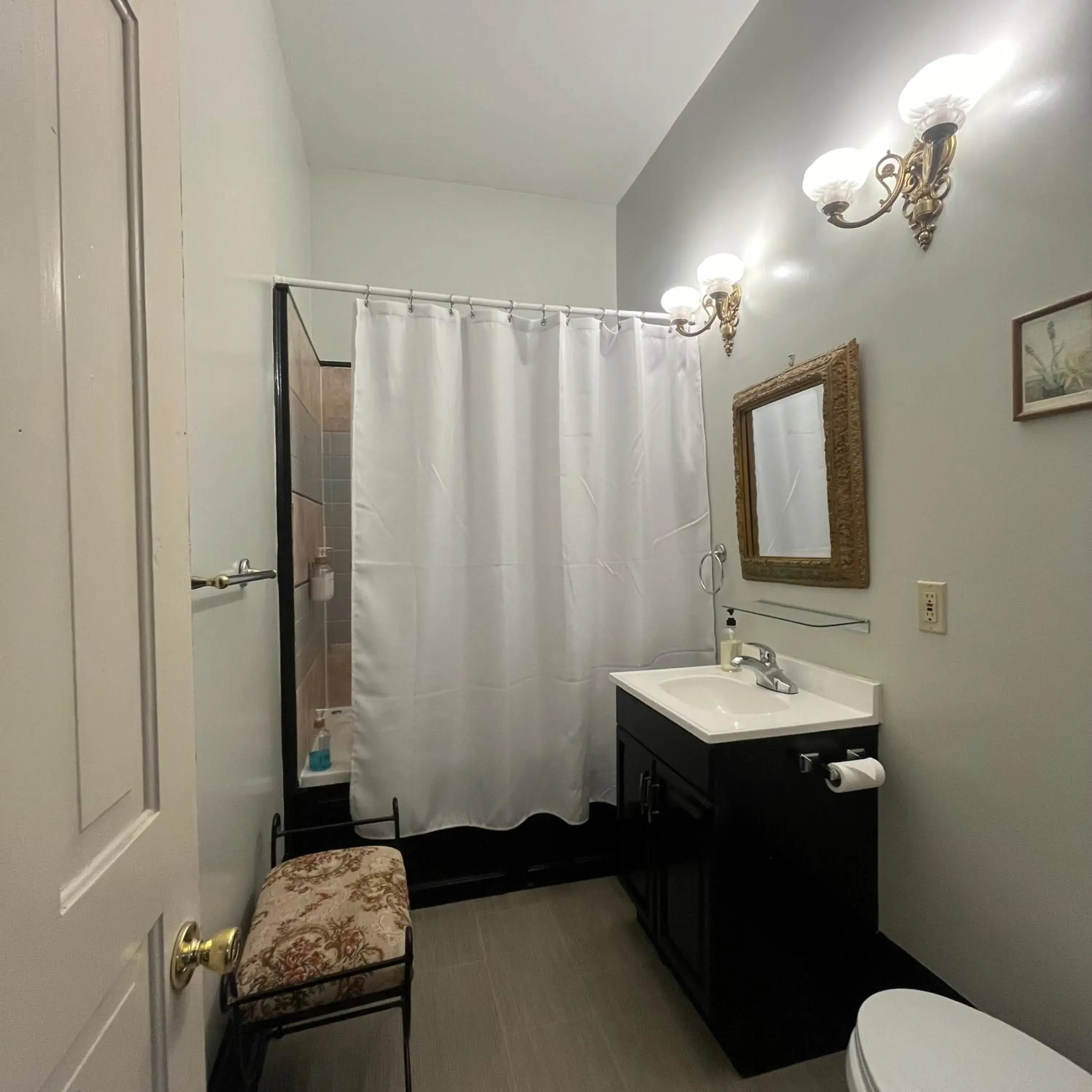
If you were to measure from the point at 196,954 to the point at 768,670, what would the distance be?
148 centimetres

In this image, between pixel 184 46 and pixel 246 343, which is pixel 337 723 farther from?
pixel 184 46

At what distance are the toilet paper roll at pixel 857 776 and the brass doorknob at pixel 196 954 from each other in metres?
1.20

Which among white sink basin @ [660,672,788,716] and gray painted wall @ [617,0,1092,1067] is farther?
white sink basin @ [660,672,788,716]

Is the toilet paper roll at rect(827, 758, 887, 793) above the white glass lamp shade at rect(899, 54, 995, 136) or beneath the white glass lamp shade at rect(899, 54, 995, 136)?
beneath

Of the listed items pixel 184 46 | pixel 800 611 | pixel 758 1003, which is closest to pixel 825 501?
pixel 800 611

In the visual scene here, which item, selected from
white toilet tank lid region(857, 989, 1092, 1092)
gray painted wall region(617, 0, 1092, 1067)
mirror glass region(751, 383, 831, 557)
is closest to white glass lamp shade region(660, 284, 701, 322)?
gray painted wall region(617, 0, 1092, 1067)

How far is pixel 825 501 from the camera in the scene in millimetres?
1518

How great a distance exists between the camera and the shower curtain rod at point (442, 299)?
1.78 m

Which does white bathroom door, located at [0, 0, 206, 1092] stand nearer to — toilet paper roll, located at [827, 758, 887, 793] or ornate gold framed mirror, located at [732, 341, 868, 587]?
toilet paper roll, located at [827, 758, 887, 793]

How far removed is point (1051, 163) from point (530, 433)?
1.44 meters

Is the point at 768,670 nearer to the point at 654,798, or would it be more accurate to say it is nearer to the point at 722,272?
the point at 654,798

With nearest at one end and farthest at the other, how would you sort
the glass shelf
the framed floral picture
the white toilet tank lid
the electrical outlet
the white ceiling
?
the white toilet tank lid → the framed floral picture → the electrical outlet → the glass shelf → the white ceiling

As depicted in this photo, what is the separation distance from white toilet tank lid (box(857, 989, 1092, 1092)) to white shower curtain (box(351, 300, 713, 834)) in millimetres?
1154

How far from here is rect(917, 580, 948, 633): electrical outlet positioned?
3.98ft
